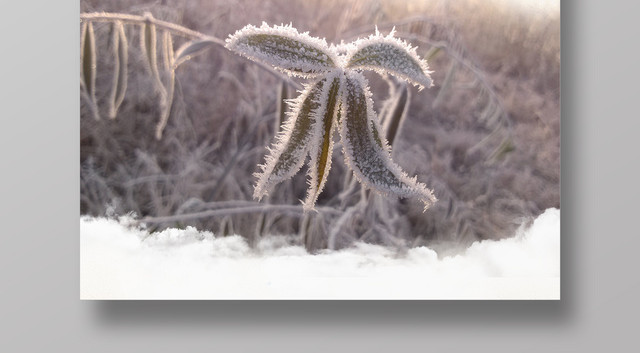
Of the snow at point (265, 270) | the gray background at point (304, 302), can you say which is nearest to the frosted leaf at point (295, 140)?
the snow at point (265, 270)

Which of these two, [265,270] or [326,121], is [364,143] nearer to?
[326,121]

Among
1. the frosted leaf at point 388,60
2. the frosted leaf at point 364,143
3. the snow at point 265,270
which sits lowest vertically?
the snow at point 265,270

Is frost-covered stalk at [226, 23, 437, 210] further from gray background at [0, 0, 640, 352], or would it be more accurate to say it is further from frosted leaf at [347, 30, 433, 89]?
gray background at [0, 0, 640, 352]

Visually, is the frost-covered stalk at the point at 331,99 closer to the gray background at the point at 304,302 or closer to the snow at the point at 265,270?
the snow at the point at 265,270

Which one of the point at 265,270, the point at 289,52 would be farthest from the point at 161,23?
the point at 265,270

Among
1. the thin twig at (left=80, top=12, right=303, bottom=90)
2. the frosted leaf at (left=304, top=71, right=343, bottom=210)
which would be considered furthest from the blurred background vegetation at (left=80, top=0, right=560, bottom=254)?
the frosted leaf at (left=304, top=71, right=343, bottom=210)

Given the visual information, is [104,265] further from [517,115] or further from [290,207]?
[517,115]
